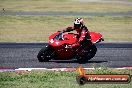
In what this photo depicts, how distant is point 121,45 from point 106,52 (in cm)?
270

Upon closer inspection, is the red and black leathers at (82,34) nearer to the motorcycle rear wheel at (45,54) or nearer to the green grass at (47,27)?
the motorcycle rear wheel at (45,54)

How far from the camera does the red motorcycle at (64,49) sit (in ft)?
53.3

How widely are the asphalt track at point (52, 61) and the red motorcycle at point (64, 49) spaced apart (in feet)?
0.78

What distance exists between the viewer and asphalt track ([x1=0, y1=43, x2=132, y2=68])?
1576 cm

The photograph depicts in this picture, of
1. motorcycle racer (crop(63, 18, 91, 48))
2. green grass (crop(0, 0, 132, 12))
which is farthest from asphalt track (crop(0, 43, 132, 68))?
green grass (crop(0, 0, 132, 12))

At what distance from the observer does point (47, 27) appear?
30672 millimetres

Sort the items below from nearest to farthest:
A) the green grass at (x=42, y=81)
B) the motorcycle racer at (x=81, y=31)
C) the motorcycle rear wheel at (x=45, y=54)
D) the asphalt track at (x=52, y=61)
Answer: the green grass at (x=42, y=81) < the asphalt track at (x=52, y=61) < the motorcycle racer at (x=81, y=31) < the motorcycle rear wheel at (x=45, y=54)

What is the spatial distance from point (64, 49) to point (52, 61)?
77 cm

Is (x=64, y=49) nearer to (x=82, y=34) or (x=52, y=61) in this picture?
(x=52, y=61)

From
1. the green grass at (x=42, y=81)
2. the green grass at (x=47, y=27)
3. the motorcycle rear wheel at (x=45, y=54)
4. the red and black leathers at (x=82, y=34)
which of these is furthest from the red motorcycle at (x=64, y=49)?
the green grass at (x=47, y=27)

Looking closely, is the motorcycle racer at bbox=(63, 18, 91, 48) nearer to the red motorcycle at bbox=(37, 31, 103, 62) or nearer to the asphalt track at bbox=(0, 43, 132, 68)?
the red motorcycle at bbox=(37, 31, 103, 62)

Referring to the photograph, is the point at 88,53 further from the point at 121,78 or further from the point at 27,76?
the point at 121,78

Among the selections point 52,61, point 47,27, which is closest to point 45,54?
point 52,61

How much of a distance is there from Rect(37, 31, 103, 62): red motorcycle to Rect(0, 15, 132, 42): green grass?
24.1 feet
